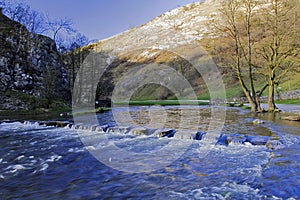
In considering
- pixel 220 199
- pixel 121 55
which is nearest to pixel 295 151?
pixel 220 199

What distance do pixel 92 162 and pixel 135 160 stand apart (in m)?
1.64

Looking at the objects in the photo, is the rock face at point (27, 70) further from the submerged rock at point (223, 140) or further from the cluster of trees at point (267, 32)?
the submerged rock at point (223, 140)

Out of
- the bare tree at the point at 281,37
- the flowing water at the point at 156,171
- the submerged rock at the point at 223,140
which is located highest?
the bare tree at the point at 281,37

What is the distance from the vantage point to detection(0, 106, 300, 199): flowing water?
5.66 meters

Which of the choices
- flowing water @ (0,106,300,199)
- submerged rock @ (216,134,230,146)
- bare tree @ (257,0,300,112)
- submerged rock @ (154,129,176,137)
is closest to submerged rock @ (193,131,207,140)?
flowing water @ (0,106,300,199)

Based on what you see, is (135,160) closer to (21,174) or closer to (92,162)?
(92,162)

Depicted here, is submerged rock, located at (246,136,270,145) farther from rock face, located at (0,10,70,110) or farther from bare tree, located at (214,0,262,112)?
rock face, located at (0,10,70,110)

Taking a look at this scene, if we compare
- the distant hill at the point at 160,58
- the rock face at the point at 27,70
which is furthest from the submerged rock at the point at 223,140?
the distant hill at the point at 160,58

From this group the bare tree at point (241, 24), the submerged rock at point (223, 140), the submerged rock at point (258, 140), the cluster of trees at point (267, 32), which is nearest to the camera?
the submerged rock at point (258, 140)

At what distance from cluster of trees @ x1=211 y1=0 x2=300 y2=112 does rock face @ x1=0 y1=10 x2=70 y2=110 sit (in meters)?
24.2

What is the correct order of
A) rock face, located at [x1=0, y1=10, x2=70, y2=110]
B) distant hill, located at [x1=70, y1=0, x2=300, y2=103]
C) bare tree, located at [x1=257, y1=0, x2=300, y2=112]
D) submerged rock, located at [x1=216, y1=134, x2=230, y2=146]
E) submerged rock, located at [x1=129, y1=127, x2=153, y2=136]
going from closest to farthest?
submerged rock, located at [x1=216, y1=134, x2=230, y2=146], submerged rock, located at [x1=129, y1=127, x2=153, y2=136], bare tree, located at [x1=257, y1=0, x2=300, y2=112], rock face, located at [x1=0, y1=10, x2=70, y2=110], distant hill, located at [x1=70, y1=0, x2=300, y2=103]

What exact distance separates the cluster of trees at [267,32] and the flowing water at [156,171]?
11.8m

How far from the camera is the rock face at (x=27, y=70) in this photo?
102ft

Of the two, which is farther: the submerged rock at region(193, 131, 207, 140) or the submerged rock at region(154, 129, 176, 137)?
the submerged rock at region(154, 129, 176, 137)
